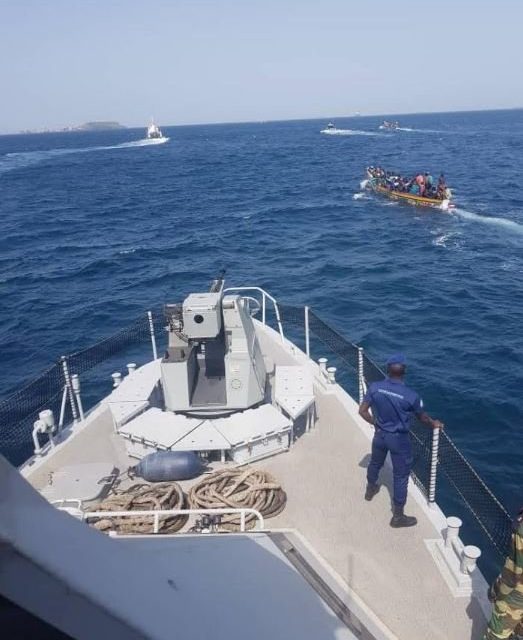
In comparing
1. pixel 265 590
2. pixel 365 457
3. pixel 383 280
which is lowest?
pixel 383 280

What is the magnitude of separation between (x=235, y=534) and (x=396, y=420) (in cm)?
270

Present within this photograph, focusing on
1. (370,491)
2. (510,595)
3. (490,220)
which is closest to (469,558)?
(510,595)

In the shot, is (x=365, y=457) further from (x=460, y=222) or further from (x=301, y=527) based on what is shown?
(x=460, y=222)

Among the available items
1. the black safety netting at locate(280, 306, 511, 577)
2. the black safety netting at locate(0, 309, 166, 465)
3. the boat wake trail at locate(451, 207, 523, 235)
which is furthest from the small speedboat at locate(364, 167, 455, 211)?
the black safety netting at locate(0, 309, 166, 465)

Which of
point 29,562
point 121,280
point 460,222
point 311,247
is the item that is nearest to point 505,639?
point 29,562

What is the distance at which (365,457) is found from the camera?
7969 mm

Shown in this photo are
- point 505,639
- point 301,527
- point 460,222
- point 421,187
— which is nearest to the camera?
point 505,639

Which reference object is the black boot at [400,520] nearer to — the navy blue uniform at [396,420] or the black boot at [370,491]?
the navy blue uniform at [396,420]

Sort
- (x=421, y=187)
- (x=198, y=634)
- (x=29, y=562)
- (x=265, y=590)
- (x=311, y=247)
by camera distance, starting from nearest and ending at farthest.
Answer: (x=29, y=562) → (x=198, y=634) → (x=265, y=590) → (x=311, y=247) → (x=421, y=187)

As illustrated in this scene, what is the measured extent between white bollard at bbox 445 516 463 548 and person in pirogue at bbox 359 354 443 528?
61 cm

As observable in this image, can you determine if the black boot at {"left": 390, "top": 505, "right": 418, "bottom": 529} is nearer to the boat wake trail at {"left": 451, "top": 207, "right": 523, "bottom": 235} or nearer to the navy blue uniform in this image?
the navy blue uniform

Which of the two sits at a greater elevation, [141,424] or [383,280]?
[141,424]

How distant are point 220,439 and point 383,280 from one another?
63.3ft

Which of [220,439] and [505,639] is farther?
[220,439]
